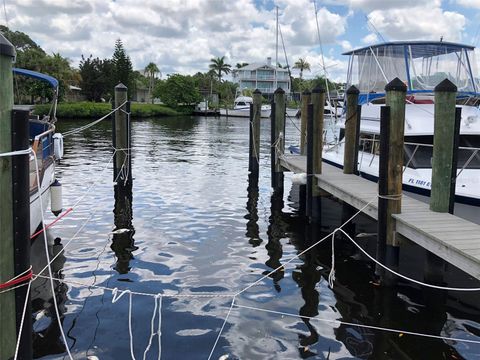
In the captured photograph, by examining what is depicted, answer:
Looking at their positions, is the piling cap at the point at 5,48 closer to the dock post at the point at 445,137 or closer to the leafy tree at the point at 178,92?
the dock post at the point at 445,137

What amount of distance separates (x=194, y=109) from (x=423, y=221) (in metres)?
77.6

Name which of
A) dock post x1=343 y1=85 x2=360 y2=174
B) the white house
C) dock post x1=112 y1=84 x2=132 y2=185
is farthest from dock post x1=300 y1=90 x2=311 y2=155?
the white house

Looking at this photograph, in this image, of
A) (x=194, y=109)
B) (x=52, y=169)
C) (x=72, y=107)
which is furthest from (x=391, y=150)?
(x=194, y=109)

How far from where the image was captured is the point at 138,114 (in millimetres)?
67188

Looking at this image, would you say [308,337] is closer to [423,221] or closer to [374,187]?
[423,221]

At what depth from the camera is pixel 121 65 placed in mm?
74312

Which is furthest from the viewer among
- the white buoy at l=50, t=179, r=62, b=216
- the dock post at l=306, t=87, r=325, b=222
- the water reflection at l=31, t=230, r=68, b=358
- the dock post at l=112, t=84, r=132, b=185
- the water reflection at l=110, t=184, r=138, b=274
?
the dock post at l=112, t=84, r=132, b=185

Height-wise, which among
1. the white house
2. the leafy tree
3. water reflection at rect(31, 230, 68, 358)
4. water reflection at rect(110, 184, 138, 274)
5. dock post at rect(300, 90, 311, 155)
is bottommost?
water reflection at rect(31, 230, 68, 358)

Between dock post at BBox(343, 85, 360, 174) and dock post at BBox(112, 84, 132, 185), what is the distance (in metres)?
6.40

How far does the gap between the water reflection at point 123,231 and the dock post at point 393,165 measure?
4357 millimetres

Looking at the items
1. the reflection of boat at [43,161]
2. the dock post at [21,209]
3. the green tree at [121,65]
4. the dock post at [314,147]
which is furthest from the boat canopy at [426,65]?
the green tree at [121,65]

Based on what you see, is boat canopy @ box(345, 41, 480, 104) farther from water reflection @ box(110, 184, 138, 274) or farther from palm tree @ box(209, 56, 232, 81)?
palm tree @ box(209, 56, 232, 81)

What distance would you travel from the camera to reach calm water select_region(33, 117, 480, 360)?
6148 millimetres

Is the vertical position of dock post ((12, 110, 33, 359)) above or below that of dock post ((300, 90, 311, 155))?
below
